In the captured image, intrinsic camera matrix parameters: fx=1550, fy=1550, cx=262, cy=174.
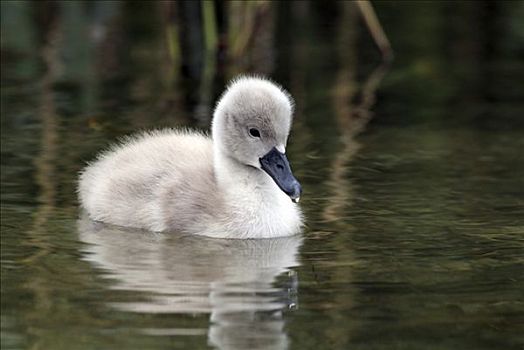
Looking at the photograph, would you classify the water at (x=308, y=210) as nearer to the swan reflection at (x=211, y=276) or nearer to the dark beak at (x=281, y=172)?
→ the swan reflection at (x=211, y=276)

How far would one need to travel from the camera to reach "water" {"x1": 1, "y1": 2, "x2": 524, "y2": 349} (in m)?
5.86

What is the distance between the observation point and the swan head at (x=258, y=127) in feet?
24.9

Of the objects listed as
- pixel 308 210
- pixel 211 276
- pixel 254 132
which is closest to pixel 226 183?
pixel 254 132

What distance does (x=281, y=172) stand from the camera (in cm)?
752

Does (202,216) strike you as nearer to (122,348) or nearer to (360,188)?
(360,188)

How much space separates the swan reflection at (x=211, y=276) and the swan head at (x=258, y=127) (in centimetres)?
38

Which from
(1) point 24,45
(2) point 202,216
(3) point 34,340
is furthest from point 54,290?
(1) point 24,45

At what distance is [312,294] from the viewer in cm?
632

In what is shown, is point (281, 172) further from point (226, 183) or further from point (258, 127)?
point (226, 183)

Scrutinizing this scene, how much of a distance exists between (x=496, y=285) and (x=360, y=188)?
7.12 feet

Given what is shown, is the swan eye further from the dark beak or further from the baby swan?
the dark beak

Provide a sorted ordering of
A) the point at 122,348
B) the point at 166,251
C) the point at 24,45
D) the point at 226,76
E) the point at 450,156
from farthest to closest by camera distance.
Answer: the point at 24,45 → the point at 226,76 → the point at 450,156 → the point at 166,251 → the point at 122,348

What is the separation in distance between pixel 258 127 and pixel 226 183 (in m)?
0.35

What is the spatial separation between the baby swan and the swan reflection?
86mm
